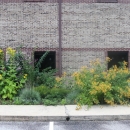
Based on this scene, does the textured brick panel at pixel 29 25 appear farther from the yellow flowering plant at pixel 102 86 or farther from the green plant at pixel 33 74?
the yellow flowering plant at pixel 102 86

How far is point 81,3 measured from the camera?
16.7 m

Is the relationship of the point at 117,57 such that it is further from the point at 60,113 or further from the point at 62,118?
the point at 62,118

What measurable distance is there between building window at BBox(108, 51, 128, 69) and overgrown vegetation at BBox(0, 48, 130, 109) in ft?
11.4

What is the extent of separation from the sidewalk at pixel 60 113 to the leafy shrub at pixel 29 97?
52 cm

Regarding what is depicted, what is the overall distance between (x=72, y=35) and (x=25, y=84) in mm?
4129

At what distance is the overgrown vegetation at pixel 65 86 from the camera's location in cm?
1170

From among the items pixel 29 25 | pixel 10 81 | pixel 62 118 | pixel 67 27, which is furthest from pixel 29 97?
pixel 67 27

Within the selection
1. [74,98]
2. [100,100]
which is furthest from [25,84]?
[100,100]

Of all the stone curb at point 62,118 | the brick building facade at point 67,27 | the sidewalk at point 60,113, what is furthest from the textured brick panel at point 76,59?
the stone curb at point 62,118

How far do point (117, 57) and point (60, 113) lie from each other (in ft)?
Answer: 23.9

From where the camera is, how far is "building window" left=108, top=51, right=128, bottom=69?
667 inches

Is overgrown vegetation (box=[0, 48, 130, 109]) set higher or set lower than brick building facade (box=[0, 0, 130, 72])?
lower

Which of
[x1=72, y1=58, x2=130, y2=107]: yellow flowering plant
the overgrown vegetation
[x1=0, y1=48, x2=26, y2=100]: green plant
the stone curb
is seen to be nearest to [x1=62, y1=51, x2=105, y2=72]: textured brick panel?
the overgrown vegetation

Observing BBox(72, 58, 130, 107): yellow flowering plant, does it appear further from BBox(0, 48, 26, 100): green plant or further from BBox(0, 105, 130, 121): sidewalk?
BBox(0, 48, 26, 100): green plant
